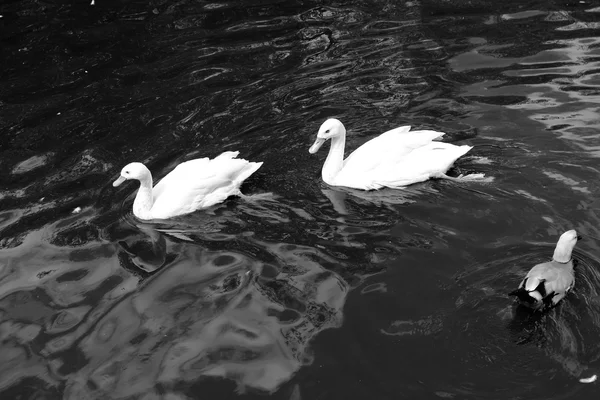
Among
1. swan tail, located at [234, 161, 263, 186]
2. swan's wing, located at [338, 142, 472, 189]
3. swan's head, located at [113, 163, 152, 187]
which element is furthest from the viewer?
swan tail, located at [234, 161, 263, 186]

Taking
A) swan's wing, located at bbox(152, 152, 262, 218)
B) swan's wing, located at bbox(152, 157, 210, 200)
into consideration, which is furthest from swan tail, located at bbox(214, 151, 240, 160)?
swan's wing, located at bbox(152, 157, 210, 200)

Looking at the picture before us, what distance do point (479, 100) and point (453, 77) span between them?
34.0 inches

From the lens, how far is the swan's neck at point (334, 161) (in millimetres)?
8586

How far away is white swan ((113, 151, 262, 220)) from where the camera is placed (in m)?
8.16

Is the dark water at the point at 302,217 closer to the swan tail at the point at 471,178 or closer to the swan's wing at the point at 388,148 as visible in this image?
the swan tail at the point at 471,178

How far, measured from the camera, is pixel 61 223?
8273 mm

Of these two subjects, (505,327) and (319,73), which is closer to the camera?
(505,327)

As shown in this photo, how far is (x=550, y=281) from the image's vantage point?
5914 mm

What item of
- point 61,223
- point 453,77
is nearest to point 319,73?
point 453,77

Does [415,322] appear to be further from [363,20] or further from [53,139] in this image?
[363,20]

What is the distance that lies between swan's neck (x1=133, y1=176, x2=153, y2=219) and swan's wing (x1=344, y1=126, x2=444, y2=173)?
7.57 ft

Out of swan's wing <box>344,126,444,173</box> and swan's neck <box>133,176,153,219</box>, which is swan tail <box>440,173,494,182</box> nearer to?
swan's wing <box>344,126,444,173</box>

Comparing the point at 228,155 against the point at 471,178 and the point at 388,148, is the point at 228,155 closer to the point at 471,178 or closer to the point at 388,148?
the point at 388,148

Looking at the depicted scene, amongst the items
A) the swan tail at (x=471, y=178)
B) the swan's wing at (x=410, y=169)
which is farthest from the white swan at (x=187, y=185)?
the swan tail at (x=471, y=178)
